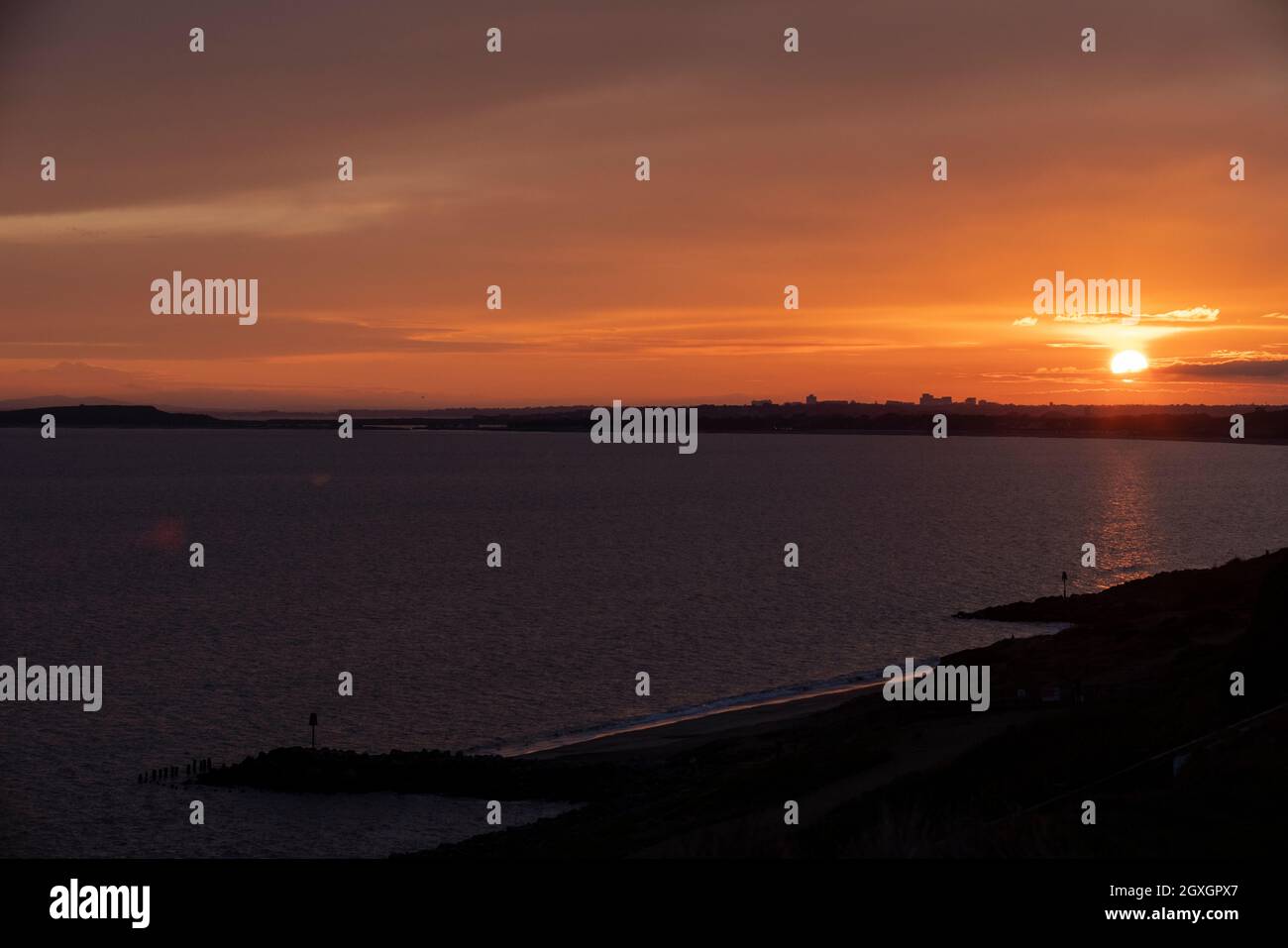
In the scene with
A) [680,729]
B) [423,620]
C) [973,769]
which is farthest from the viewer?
[423,620]

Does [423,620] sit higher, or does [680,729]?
[423,620]

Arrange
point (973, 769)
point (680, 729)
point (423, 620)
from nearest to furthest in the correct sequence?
point (973, 769) < point (680, 729) < point (423, 620)

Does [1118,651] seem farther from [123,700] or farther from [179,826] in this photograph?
[123,700]

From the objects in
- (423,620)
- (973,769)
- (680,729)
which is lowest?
(680,729)

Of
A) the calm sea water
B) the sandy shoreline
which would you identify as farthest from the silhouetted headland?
the calm sea water

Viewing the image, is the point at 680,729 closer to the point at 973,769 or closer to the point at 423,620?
the point at 973,769

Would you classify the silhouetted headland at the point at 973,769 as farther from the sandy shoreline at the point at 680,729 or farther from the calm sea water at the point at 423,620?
the calm sea water at the point at 423,620

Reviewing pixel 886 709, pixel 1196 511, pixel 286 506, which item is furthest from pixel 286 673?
pixel 1196 511

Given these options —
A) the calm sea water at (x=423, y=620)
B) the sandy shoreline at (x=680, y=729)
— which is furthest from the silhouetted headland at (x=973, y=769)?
the calm sea water at (x=423, y=620)

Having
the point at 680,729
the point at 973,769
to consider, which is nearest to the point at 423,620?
the point at 680,729

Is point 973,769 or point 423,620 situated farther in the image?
point 423,620
